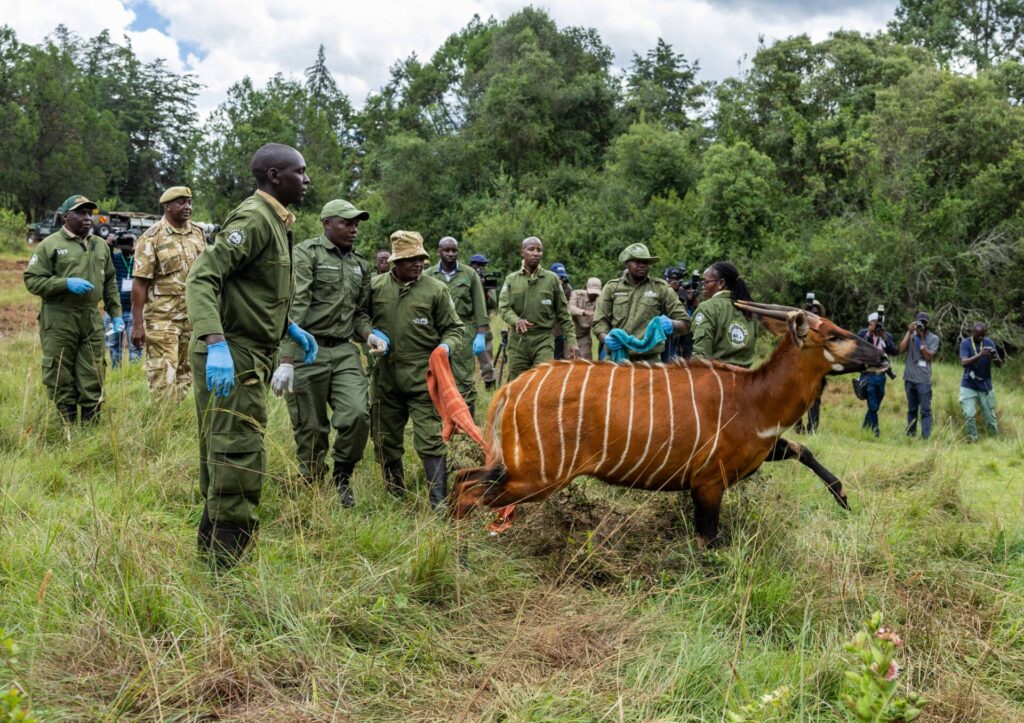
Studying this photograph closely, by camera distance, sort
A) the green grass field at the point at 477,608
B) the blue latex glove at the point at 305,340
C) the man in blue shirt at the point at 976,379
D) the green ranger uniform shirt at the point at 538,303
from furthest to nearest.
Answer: the man in blue shirt at the point at 976,379
the green ranger uniform shirt at the point at 538,303
the blue latex glove at the point at 305,340
the green grass field at the point at 477,608

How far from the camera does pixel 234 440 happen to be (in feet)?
13.2

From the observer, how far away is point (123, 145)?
148 ft

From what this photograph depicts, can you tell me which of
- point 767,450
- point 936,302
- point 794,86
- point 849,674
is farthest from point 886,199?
point 849,674

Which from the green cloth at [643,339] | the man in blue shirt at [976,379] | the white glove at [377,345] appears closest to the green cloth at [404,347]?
the white glove at [377,345]

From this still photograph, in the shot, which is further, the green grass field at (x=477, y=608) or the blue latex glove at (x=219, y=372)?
the blue latex glove at (x=219, y=372)

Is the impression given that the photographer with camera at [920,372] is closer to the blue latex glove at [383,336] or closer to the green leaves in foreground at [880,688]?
the blue latex glove at [383,336]

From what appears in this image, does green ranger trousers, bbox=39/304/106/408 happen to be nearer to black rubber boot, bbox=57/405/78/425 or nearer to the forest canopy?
black rubber boot, bbox=57/405/78/425

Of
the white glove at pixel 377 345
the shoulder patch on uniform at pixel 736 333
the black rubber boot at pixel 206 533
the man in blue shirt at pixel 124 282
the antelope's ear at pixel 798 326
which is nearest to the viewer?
the black rubber boot at pixel 206 533

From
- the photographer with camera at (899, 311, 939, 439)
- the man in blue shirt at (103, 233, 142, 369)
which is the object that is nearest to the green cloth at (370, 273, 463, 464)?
the man in blue shirt at (103, 233, 142, 369)

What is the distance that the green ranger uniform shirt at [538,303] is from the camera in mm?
9547

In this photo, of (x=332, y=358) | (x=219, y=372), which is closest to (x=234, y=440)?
(x=219, y=372)

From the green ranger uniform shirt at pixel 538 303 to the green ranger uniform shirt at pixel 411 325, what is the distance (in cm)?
338

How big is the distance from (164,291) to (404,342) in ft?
9.96

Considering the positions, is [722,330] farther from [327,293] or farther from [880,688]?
[880,688]
